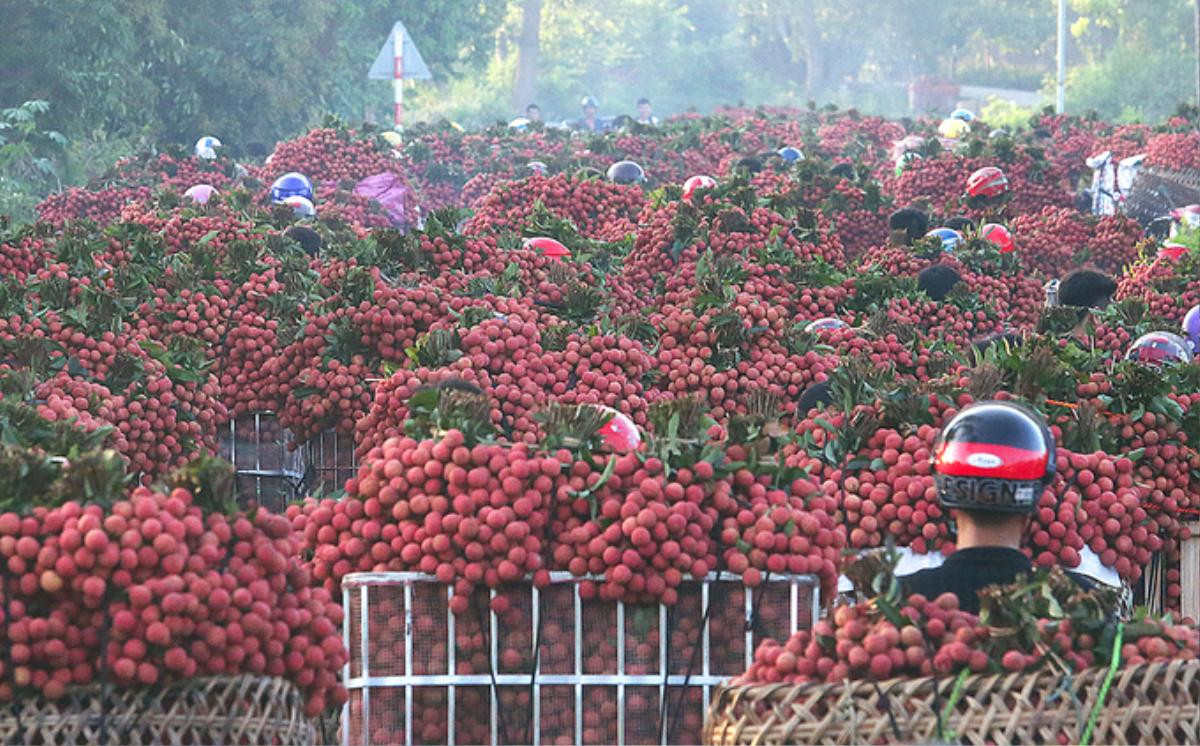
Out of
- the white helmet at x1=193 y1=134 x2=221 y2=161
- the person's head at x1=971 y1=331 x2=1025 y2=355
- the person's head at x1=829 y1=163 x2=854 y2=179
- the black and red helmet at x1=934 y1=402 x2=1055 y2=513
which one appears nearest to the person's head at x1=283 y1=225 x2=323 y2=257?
the person's head at x1=971 y1=331 x2=1025 y2=355

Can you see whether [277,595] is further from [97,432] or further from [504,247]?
[504,247]

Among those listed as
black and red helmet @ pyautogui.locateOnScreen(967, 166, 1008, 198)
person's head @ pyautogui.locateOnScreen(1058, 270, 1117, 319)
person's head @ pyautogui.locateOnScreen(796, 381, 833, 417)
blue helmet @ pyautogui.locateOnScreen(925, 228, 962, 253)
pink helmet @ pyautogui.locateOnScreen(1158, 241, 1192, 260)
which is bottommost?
person's head @ pyautogui.locateOnScreen(796, 381, 833, 417)

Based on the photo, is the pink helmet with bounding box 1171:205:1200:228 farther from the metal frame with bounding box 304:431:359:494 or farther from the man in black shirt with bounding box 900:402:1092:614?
the man in black shirt with bounding box 900:402:1092:614

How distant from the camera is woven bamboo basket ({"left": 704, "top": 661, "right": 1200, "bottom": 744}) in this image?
426 centimetres

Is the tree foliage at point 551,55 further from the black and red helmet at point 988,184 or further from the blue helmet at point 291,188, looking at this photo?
the black and red helmet at point 988,184

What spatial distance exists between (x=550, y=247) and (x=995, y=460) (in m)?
7.55

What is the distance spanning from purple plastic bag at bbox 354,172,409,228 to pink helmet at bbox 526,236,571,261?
1068 centimetres

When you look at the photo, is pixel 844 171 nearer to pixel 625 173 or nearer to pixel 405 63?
pixel 625 173

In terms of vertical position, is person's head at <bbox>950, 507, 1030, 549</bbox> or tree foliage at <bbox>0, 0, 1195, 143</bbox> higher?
tree foliage at <bbox>0, 0, 1195, 143</bbox>

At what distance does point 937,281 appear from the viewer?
42.0ft

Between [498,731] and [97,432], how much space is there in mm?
1544

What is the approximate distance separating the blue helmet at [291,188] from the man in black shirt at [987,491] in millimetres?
15703

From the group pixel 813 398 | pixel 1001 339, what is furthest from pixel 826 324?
pixel 813 398

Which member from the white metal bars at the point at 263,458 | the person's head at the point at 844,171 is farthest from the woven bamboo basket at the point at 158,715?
the person's head at the point at 844,171
